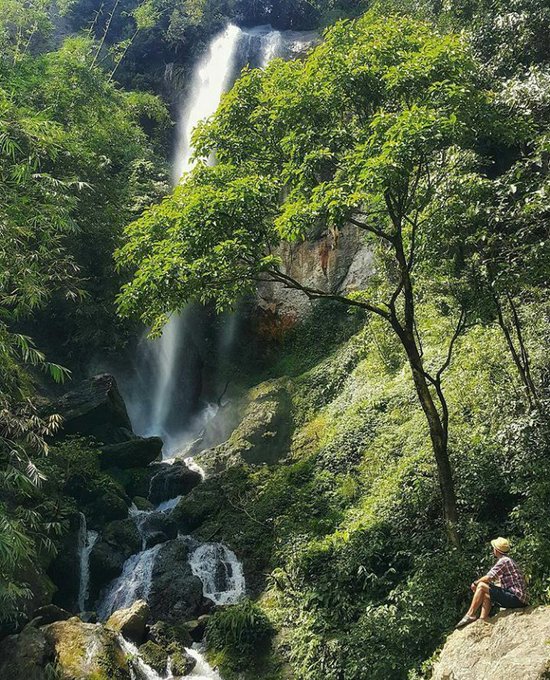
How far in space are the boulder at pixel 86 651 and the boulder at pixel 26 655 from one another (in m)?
0.14

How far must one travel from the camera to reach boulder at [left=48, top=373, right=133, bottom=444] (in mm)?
16391

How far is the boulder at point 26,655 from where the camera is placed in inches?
311

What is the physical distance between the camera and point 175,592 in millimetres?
11203

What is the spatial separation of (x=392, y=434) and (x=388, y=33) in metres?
7.76

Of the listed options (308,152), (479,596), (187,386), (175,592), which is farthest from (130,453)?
(479,596)

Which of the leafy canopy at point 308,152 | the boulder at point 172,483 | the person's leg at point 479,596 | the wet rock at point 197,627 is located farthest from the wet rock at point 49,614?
the person's leg at point 479,596

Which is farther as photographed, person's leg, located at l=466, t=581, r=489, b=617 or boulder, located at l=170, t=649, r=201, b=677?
boulder, located at l=170, t=649, r=201, b=677

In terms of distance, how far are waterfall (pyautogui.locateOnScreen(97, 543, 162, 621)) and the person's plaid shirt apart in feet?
25.6

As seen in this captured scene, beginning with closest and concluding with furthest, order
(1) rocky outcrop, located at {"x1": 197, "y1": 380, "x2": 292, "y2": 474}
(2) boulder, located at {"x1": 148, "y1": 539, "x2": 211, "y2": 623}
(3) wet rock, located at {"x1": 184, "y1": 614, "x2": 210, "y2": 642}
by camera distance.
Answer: (3) wet rock, located at {"x1": 184, "y1": 614, "x2": 210, "y2": 642} → (2) boulder, located at {"x1": 148, "y1": 539, "x2": 211, "y2": 623} → (1) rocky outcrop, located at {"x1": 197, "y1": 380, "x2": 292, "y2": 474}

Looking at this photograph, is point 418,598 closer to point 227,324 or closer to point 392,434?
point 392,434

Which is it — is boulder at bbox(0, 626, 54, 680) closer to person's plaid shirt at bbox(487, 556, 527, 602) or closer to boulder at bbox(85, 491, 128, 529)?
boulder at bbox(85, 491, 128, 529)

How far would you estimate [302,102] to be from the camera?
823 cm

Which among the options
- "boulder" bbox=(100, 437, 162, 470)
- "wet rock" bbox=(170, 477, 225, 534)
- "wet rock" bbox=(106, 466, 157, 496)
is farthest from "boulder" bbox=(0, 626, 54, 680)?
"boulder" bbox=(100, 437, 162, 470)

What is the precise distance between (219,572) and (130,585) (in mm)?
1966
